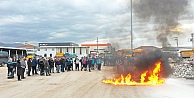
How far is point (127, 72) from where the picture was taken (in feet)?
59.4

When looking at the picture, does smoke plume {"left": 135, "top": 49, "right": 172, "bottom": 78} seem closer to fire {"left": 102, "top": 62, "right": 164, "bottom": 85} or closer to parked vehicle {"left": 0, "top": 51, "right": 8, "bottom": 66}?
fire {"left": 102, "top": 62, "right": 164, "bottom": 85}

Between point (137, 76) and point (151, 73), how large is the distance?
3.01ft

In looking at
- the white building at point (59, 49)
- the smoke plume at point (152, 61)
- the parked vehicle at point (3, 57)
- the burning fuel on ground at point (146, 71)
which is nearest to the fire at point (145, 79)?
the burning fuel on ground at point (146, 71)

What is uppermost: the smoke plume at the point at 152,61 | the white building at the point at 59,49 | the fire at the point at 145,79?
the white building at the point at 59,49

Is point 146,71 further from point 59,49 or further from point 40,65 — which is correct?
point 59,49

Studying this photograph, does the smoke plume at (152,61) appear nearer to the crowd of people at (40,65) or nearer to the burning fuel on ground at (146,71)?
the burning fuel on ground at (146,71)

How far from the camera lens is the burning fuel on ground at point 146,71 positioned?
1733 cm

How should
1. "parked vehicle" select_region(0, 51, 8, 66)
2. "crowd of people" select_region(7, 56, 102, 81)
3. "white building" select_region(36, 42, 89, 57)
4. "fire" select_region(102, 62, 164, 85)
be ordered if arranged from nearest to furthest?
1. "fire" select_region(102, 62, 164, 85)
2. "crowd of people" select_region(7, 56, 102, 81)
3. "parked vehicle" select_region(0, 51, 8, 66)
4. "white building" select_region(36, 42, 89, 57)

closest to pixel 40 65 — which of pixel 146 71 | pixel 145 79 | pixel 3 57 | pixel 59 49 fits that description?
pixel 146 71

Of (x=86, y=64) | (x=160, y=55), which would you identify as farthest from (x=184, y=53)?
(x=160, y=55)

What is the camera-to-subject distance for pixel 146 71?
695 inches

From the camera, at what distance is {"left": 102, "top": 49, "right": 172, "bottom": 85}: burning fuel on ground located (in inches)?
682

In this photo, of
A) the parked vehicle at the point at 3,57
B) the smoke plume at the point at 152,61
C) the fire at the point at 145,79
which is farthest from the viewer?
the parked vehicle at the point at 3,57

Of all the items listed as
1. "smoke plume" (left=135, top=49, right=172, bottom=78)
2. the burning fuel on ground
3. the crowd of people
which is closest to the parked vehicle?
the crowd of people
